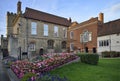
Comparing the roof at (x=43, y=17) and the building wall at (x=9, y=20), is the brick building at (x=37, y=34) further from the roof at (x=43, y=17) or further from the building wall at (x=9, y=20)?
the building wall at (x=9, y=20)

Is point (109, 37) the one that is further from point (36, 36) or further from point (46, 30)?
point (36, 36)

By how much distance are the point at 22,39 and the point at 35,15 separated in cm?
723

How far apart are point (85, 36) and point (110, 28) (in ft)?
22.4

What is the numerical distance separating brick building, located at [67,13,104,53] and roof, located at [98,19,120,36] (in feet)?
3.61

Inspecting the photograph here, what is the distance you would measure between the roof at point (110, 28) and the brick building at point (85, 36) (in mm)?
1099

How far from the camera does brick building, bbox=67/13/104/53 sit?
106 feet

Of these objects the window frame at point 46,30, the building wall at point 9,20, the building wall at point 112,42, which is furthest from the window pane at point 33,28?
the building wall at point 112,42

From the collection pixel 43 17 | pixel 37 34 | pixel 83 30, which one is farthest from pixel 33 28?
pixel 83 30

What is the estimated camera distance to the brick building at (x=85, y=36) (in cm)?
3236

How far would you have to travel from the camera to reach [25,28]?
33281 mm

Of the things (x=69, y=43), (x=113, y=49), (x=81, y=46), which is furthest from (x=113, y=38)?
(x=69, y=43)

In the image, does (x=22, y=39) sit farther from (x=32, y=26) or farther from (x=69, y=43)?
(x=69, y=43)

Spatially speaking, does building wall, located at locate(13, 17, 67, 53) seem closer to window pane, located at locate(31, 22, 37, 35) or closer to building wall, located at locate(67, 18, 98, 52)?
window pane, located at locate(31, 22, 37, 35)

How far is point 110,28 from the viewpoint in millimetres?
30297
